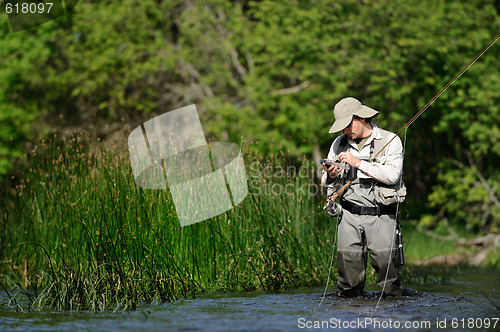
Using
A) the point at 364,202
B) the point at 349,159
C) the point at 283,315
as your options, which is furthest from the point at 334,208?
the point at 283,315

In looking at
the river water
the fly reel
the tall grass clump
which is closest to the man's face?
the fly reel

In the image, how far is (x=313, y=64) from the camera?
1480cm

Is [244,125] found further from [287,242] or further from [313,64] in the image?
[287,242]

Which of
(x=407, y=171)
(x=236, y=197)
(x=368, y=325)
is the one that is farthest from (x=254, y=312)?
(x=407, y=171)

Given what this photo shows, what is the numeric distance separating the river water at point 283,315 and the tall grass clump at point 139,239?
282mm

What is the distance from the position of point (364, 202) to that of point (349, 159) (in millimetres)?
496

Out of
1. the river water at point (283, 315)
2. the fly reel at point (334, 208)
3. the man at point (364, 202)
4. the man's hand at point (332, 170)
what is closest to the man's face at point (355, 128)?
the man at point (364, 202)

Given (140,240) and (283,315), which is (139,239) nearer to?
(140,240)

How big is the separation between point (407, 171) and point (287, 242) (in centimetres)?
1025

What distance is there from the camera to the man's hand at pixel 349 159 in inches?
219

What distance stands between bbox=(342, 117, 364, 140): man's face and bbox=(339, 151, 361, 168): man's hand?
0.36 meters

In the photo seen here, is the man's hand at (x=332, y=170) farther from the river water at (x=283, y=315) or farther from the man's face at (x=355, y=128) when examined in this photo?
the river water at (x=283, y=315)

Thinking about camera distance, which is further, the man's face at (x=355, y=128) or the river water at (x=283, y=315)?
the man's face at (x=355, y=128)

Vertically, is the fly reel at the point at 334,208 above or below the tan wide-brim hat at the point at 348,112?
below
